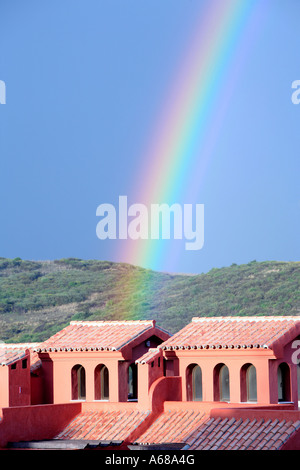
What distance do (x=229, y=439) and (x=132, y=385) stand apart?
10.8m

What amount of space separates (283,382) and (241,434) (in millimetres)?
7308

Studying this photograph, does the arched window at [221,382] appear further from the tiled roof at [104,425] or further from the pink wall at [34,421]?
the pink wall at [34,421]

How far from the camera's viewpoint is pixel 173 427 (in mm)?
30328

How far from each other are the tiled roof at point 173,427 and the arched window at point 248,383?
2.91 meters

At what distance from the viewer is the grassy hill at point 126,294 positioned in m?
78.7

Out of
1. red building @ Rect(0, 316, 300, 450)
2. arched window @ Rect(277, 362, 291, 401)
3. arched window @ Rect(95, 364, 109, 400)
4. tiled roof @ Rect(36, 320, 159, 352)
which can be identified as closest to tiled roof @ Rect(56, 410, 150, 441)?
red building @ Rect(0, 316, 300, 450)

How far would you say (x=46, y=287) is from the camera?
3703 inches

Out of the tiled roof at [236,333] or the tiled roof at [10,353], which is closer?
the tiled roof at [236,333]

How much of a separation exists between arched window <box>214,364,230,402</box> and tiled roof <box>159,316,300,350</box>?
3.42ft

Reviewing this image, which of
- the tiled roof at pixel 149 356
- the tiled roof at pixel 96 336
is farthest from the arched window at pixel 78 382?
the tiled roof at pixel 149 356

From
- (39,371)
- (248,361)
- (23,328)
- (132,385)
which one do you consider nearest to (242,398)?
(248,361)

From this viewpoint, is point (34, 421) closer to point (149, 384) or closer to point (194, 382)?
point (149, 384)

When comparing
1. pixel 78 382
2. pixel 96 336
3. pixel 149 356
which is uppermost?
pixel 96 336

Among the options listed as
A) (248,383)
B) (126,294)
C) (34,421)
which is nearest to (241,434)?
(248,383)
